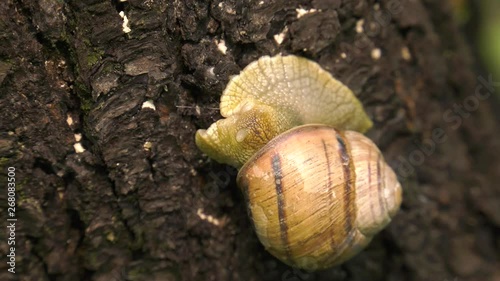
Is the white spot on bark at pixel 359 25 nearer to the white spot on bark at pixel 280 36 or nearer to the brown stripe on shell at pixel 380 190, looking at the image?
the white spot on bark at pixel 280 36

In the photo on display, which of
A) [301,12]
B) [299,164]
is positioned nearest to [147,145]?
[299,164]

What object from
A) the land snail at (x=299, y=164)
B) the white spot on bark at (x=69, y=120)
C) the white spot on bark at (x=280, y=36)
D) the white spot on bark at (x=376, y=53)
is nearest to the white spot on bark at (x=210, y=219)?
the land snail at (x=299, y=164)

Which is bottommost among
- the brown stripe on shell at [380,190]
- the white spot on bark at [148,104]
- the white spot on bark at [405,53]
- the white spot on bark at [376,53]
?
the brown stripe on shell at [380,190]

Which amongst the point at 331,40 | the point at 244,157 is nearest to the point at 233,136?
the point at 244,157

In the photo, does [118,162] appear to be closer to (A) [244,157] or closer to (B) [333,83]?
(A) [244,157]

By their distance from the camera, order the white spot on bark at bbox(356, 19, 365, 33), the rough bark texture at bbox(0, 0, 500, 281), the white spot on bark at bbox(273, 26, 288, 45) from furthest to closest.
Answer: the white spot on bark at bbox(356, 19, 365, 33)
the white spot on bark at bbox(273, 26, 288, 45)
the rough bark texture at bbox(0, 0, 500, 281)

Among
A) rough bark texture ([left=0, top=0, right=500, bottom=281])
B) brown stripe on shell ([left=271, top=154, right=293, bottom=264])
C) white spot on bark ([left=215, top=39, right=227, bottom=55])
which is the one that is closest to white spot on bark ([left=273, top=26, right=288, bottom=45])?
rough bark texture ([left=0, top=0, right=500, bottom=281])

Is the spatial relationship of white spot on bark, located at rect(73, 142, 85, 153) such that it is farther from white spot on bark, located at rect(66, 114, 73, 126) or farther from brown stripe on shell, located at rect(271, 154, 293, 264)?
brown stripe on shell, located at rect(271, 154, 293, 264)

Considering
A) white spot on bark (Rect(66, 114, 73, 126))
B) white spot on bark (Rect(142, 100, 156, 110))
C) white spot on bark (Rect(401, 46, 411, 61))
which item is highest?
white spot on bark (Rect(66, 114, 73, 126))

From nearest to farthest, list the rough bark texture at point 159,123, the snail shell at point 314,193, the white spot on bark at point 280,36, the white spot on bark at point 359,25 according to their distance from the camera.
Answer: the rough bark texture at point 159,123, the snail shell at point 314,193, the white spot on bark at point 280,36, the white spot on bark at point 359,25
